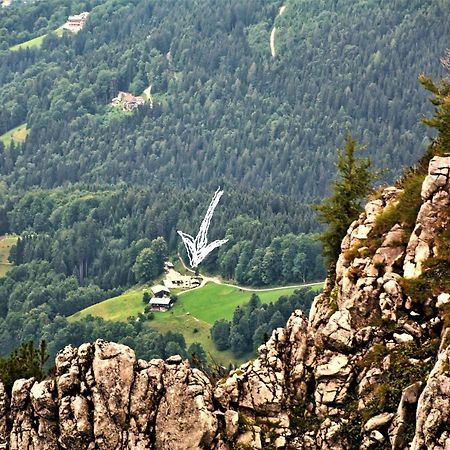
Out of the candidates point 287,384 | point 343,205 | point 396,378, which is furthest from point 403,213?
point 343,205

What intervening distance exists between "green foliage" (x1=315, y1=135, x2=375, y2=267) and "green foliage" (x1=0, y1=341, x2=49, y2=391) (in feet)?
56.5

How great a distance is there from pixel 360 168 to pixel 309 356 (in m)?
19.8

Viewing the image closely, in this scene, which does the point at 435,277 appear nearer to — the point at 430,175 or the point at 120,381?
the point at 430,175

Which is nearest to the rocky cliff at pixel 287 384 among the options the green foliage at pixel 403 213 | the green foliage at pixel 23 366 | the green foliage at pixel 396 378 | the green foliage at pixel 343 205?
the green foliage at pixel 396 378

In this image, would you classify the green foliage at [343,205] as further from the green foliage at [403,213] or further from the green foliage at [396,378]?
the green foliage at [396,378]

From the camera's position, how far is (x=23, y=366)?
75.1 m

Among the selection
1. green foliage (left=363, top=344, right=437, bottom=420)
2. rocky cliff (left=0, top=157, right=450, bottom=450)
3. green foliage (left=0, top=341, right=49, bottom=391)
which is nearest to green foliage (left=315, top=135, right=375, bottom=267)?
rocky cliff (left=0, top=157, right=450, bottom=450)

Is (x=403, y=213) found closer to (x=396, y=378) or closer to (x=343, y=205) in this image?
(x=396, y=378)

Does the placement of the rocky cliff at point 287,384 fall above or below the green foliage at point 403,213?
below

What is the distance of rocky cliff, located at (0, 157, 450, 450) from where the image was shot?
66.6 metres

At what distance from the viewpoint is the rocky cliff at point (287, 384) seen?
66.6m

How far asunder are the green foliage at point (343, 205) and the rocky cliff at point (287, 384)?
1338cm

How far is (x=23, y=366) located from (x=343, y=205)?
20832 mm

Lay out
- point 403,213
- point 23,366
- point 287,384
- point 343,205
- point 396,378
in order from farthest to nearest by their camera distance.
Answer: point 343,205
point 23,366
point 403,213
point 287,384
point 396,378
